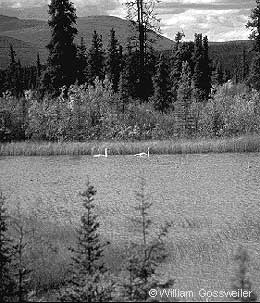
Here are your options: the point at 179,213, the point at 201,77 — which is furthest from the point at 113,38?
the point at 179,213

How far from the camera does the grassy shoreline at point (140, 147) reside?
15.4m

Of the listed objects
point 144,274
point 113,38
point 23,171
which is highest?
point 113,38

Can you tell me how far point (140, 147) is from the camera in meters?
15.7

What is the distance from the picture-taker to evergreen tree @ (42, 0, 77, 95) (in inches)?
1053

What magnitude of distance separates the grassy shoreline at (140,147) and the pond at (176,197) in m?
0.35

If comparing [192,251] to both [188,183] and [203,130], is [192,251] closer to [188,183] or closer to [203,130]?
[188,183]

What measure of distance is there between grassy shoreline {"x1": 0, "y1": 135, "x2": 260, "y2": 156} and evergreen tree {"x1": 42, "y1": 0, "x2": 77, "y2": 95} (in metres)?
10.7

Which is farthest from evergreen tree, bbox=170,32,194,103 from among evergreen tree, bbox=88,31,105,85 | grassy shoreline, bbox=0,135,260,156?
grassy shoreline, bbox=0,135,260,156

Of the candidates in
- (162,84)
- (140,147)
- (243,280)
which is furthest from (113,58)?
(243,280)

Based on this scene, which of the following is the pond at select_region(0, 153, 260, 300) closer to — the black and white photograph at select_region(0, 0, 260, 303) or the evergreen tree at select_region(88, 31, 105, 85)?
the black and white photograph at select_region(0, 0, 260, 303)

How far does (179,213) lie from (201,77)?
37252 millimetres

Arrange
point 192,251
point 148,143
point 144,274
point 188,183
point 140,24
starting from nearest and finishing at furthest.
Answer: point 144,274, point 192,251, point 188,183, point 148,143, point 140,24

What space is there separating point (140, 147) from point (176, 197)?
191 inches

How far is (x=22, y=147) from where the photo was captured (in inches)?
642
